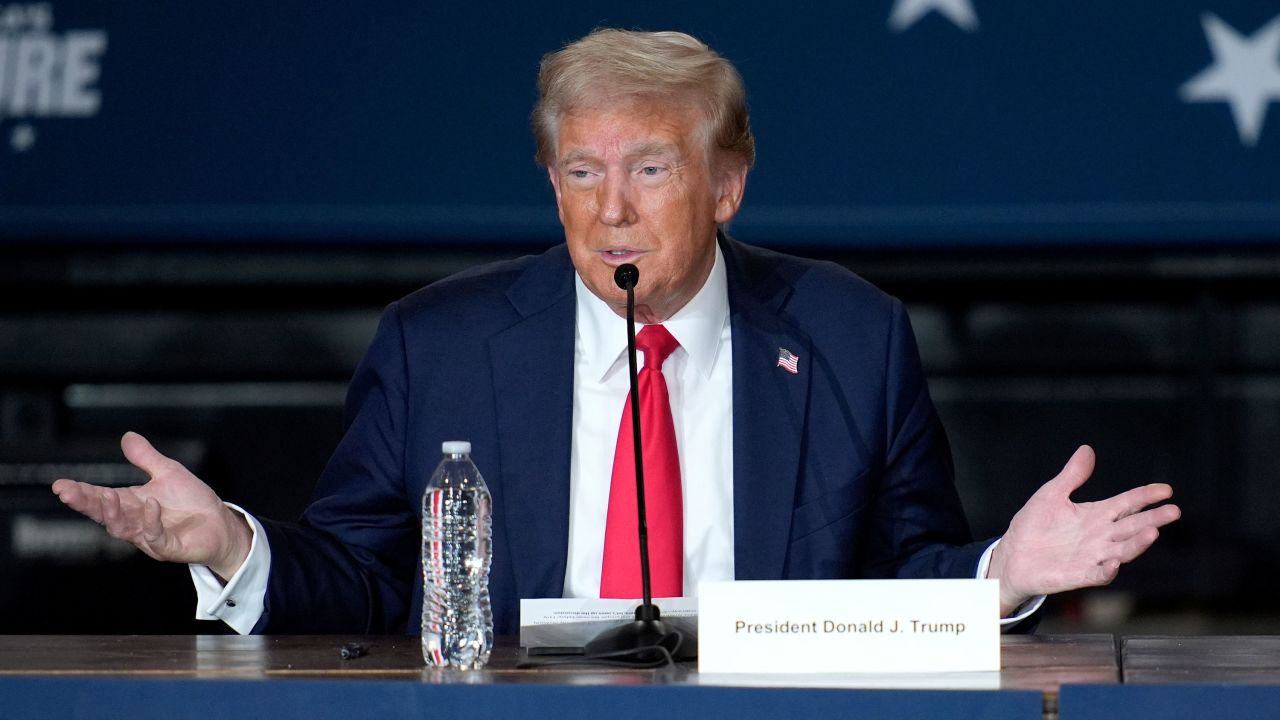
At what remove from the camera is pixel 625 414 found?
204cm

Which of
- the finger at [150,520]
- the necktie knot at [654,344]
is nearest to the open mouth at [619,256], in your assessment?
the necktie knot at [654,344]

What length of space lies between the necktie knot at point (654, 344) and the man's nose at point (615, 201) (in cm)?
16

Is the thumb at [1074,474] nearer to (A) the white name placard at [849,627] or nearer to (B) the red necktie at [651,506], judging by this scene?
(A) the white name placard at [849,627]

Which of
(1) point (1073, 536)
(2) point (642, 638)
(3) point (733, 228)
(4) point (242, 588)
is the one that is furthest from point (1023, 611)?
(3) point (733, 228)

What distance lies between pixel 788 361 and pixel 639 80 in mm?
417

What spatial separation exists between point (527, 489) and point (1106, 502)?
0.72 metres

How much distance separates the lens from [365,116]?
3469 millimetres

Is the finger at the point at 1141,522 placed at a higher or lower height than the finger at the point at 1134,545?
higher

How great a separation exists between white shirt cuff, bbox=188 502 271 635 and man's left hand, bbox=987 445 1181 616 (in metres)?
0.84

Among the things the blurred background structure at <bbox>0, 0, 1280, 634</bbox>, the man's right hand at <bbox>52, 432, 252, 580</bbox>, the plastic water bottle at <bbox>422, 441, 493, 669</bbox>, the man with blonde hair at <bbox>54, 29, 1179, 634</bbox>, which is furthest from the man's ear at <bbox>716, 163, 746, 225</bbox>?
the blurred background structure at <bbox>0, 0, 1280, 634</bbox>

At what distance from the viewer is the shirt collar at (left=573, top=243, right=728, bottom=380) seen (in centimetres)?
210

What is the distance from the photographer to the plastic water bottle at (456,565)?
1.55m

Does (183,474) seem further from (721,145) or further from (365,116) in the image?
(365,116)

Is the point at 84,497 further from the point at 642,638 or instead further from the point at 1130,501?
the point at 1130,501
